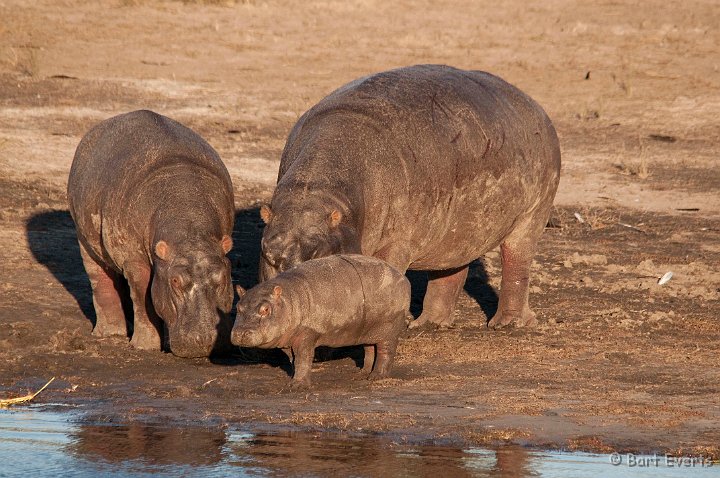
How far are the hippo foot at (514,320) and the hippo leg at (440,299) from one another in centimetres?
36

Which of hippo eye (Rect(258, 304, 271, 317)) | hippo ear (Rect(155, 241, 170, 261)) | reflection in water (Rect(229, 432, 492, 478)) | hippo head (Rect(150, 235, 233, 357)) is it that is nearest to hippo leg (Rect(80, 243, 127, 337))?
hippo head (Rect(150, 235, 233, 357))

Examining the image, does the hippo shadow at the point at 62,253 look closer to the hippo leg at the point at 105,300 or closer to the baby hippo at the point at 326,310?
the hippo leg at the point at 105,300

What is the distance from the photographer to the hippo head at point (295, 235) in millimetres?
8695

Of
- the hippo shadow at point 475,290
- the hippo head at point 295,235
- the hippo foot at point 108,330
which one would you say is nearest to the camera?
the hippo head at point 295,235

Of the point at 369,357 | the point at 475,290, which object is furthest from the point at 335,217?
the point at 475,290

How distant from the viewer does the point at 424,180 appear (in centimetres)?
952

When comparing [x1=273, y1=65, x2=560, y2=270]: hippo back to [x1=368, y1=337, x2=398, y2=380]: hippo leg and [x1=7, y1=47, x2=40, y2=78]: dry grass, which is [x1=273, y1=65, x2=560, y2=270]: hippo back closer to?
[x1=368, y1=337, x2=398, y2=380]: hippo leg

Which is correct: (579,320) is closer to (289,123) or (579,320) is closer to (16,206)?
(16,206)

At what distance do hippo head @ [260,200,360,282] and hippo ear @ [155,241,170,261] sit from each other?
90 cm

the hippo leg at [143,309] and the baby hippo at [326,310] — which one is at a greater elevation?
the baby hippo at [326,310]

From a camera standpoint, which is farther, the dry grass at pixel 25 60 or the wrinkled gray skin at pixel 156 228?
the dry grass at pixel 25 60

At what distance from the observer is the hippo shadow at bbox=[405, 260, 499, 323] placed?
12.0 metres

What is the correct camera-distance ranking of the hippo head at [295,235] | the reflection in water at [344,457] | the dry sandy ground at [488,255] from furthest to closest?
the hippo head at [295,235] → the dry sandy ground at [488,255] → the reflection in water at [344,457]

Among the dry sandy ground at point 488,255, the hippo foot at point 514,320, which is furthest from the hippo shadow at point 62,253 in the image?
the hippo foot at point 514,320
